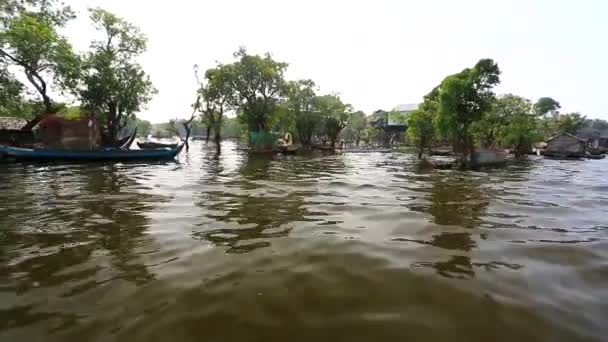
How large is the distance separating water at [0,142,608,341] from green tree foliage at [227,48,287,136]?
30011 millimetres

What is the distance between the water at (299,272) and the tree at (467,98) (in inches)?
788

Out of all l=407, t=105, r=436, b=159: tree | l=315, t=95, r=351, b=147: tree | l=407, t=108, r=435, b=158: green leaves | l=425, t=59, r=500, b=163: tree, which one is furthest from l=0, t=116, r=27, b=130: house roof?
l=407, t=108, r=435, b=158: green leaves

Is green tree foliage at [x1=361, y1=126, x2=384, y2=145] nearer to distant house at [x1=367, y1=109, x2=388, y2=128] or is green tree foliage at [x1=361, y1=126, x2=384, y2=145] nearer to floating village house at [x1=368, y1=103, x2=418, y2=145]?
floating village house at [x1=368, y1=103, x2=418, y2=145]

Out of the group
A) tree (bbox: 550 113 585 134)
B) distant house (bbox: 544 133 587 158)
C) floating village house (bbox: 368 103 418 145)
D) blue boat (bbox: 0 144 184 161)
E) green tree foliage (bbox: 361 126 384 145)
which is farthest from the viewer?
green tree foliage (bbox: 361 126 384 145)

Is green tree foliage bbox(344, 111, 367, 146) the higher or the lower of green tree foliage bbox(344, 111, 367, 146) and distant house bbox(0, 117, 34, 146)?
the higher

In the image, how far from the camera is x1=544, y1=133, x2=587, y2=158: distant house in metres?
37.4

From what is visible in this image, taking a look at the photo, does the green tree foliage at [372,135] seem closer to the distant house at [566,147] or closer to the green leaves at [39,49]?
the distant house at [566,147]

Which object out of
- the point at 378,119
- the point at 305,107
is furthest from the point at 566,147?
the point at 305,107

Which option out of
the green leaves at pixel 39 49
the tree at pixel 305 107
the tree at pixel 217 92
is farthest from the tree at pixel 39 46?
the tree at pixel 305 107

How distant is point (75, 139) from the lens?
21.0 metres

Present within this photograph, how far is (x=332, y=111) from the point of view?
46312 mm

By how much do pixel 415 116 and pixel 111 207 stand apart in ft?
124

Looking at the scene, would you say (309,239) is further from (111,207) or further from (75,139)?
(75,139)

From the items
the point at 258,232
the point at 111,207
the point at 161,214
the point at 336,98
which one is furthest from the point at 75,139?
the point at 336,98
